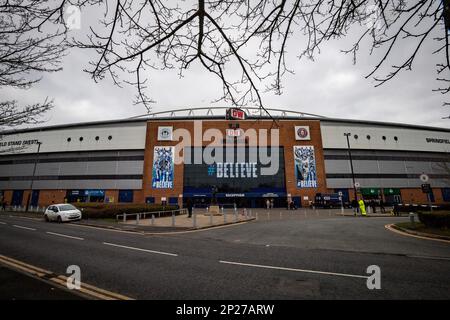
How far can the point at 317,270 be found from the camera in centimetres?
492

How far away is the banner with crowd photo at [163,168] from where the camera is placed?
44406mm

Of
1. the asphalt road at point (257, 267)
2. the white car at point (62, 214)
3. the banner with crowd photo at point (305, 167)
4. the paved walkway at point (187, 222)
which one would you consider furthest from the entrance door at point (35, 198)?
the banner with crowd photo at point (305, 167)

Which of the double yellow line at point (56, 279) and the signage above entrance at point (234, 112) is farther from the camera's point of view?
the signage above entrance at point (234, 112)

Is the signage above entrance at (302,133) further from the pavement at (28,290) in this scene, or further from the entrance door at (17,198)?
the entrance door at (17,198)

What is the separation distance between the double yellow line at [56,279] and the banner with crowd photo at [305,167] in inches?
1693

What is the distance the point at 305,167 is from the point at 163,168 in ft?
97.0

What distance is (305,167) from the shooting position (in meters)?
44.7

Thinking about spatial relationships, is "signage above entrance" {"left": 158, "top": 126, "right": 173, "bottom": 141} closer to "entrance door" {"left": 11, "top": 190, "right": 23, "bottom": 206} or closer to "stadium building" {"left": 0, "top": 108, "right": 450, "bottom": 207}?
"stadium building" {"left": 0, "top": 108, "right": 450, "bottom": 207}

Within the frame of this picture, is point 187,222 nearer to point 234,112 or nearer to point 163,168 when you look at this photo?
point 234,112

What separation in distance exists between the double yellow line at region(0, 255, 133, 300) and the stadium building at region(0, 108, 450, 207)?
3831cm

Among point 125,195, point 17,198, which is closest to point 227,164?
point 125,195

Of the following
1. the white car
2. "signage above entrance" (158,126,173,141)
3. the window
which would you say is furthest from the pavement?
"signage above entrance" (158,126,173,141)
